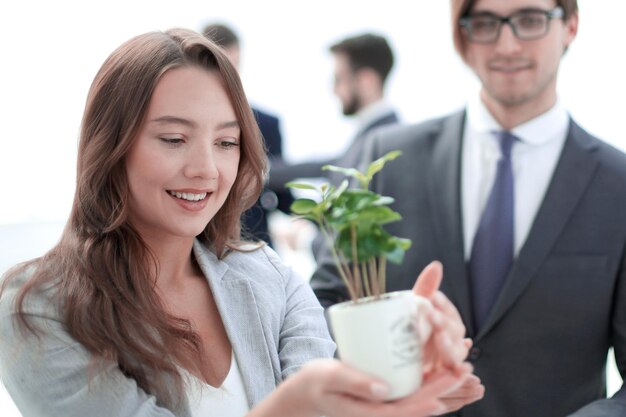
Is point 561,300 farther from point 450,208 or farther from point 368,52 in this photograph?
point 368,52

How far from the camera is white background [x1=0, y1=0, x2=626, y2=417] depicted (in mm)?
4277

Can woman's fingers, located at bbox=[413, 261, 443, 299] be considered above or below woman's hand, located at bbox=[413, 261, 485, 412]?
above

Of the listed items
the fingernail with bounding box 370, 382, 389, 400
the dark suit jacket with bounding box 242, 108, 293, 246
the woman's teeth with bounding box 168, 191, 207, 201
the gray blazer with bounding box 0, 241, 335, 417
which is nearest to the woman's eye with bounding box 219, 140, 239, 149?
the woman's teeth with bounding box 168, 191, 207, 201

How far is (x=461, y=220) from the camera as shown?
2.14 m

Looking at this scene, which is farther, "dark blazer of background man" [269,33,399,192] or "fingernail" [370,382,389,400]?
"dark blazer of background man" [269,33,399,192]

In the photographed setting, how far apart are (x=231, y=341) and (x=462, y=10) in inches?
43.8

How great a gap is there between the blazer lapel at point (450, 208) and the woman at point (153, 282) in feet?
1.46

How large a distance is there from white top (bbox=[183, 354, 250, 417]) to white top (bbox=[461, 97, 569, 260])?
30.4 inches

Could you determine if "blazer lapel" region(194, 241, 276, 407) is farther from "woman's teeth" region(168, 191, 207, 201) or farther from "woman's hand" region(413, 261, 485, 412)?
"woman's hand" region(413, 261, 485, 412)

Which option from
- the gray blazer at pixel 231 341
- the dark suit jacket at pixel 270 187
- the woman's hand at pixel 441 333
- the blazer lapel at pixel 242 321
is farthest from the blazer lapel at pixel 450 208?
the dark suit jacket at pixel 270 187

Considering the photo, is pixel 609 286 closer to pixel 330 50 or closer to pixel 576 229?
pixel 576 229

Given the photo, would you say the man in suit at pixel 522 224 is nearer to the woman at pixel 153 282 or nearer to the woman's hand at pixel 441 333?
the woman at pixel 153 282

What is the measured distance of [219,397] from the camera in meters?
1.57

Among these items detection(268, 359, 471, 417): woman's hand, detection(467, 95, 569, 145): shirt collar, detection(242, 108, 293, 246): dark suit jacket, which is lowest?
detection(242, 108, 293, 246): dark suit jacket
